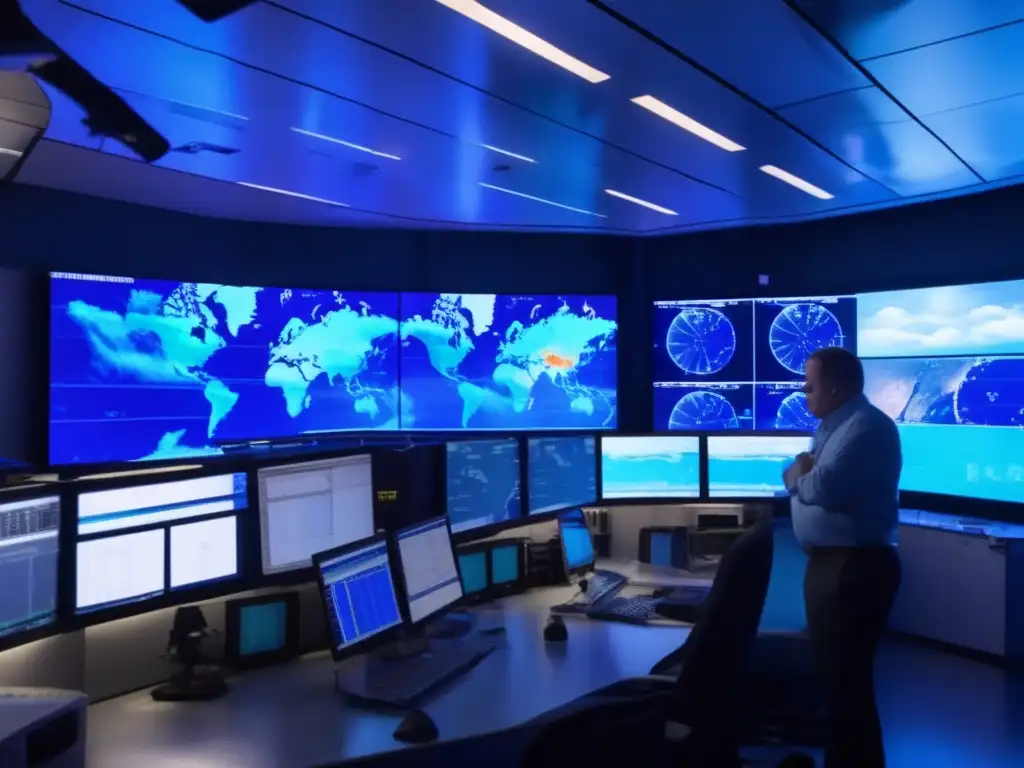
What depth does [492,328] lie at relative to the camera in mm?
5828

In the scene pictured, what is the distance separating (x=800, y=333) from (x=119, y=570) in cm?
458

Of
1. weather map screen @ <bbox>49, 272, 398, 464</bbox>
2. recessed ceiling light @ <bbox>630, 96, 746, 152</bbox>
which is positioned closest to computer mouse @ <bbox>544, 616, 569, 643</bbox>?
recessed ceiling light @ <bbox>630, 96, 746, 152</bbox>

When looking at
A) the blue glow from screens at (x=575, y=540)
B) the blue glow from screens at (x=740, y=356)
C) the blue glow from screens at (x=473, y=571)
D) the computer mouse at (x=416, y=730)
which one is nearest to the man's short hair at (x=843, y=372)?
the blue glow from screens at (x=575, y=540)

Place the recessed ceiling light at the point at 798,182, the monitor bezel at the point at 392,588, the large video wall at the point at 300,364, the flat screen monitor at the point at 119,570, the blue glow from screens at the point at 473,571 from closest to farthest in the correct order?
the flat screen monitor at the point at 119,570
the monitor bezel at the point at 392,588
the blue glow from screens at the point at 473,571
the recessed ceiling light at the point at 798,182
the large video wall at the point at 300,364

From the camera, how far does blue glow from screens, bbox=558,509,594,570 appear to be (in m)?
3.23

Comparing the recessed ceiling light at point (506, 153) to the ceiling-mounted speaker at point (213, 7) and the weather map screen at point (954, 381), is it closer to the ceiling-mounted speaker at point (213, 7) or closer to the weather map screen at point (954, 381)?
the ceiling-mounted speaker at point (213, 7)

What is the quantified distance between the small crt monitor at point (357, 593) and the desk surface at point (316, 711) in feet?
0.46

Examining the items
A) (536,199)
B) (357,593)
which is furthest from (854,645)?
(536,199)

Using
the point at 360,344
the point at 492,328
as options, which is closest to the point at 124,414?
the point at 360,344

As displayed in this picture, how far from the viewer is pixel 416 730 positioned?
174 cm

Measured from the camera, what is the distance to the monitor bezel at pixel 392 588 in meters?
2.02

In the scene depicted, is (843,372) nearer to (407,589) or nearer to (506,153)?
(407,589)

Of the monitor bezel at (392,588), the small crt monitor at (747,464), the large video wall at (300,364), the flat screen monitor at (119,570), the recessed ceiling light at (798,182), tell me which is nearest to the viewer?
the flat screen monitor at (119,570)

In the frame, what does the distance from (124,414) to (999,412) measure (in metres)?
4.66
